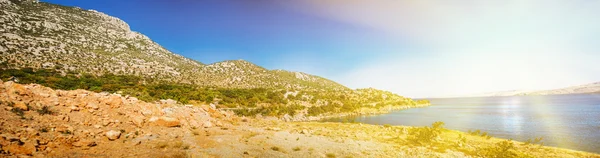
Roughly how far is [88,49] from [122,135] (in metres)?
71.5

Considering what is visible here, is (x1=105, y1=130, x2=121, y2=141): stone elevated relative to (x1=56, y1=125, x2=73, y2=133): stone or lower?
lower

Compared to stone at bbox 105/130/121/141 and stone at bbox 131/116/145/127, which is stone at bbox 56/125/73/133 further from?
stone at bbox 131/116/145/127

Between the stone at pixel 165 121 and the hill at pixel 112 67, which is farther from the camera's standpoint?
the hill at pixel 112 67

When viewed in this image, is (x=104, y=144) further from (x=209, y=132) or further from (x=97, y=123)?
(x=209, y=132)

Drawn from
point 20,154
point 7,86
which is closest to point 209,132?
point 20,154

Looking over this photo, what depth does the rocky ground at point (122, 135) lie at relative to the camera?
10008mm

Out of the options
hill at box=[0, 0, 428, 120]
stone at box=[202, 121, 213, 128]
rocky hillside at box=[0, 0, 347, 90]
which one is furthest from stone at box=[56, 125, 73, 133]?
rocky hillside at box=[0, 0, 347, 90]

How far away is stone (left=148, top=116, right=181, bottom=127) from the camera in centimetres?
1625

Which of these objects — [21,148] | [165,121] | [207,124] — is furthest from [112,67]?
[21,148]

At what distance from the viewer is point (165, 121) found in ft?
54.5

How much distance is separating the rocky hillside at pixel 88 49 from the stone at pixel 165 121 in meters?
53.8

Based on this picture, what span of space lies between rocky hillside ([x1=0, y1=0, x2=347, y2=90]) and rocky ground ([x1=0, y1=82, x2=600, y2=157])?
2051 inches

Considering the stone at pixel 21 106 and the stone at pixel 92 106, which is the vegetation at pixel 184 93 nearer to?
the stone at pixel 92 106

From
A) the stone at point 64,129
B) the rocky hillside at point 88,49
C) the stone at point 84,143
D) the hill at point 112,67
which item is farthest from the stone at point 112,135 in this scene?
the rocky hillside at point 88,49
